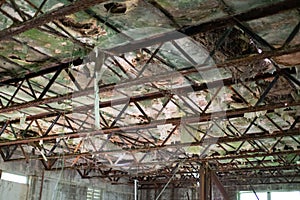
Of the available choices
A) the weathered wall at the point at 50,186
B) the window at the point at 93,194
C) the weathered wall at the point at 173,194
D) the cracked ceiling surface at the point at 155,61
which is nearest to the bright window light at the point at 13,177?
the weathered wall at the point at 50,186

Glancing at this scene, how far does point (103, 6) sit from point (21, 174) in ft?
30.5

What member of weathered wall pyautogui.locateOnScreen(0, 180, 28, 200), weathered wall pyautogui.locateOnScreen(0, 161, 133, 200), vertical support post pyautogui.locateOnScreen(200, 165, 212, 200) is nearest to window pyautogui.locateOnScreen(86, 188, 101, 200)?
weathered wall pyautogui.locateOnScreen(0, 161, 133, 200)

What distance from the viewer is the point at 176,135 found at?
10.1 meters

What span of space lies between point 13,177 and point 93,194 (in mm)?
4032

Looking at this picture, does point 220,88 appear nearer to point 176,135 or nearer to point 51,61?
point 51,61

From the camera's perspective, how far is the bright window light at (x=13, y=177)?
11.5 m

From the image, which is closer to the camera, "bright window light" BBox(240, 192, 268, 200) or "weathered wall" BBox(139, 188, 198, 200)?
"bright window light" BBox(240, 192, 268, 200)

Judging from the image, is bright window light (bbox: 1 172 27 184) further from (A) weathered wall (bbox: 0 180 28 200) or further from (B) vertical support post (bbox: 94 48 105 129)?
(B) vertical support post (bbox: 94 48 105 129)

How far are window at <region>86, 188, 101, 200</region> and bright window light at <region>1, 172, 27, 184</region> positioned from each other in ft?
10.5

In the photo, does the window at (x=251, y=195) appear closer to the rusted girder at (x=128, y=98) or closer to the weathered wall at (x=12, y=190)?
the weathered wall at (x=12, y=190)

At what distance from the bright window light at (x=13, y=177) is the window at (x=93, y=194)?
321 cm

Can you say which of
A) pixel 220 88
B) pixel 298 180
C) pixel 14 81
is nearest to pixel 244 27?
pixel 220 88

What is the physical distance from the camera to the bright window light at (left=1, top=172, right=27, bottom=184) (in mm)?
11505

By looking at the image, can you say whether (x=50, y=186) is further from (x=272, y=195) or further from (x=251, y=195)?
(x=272, y=195)
